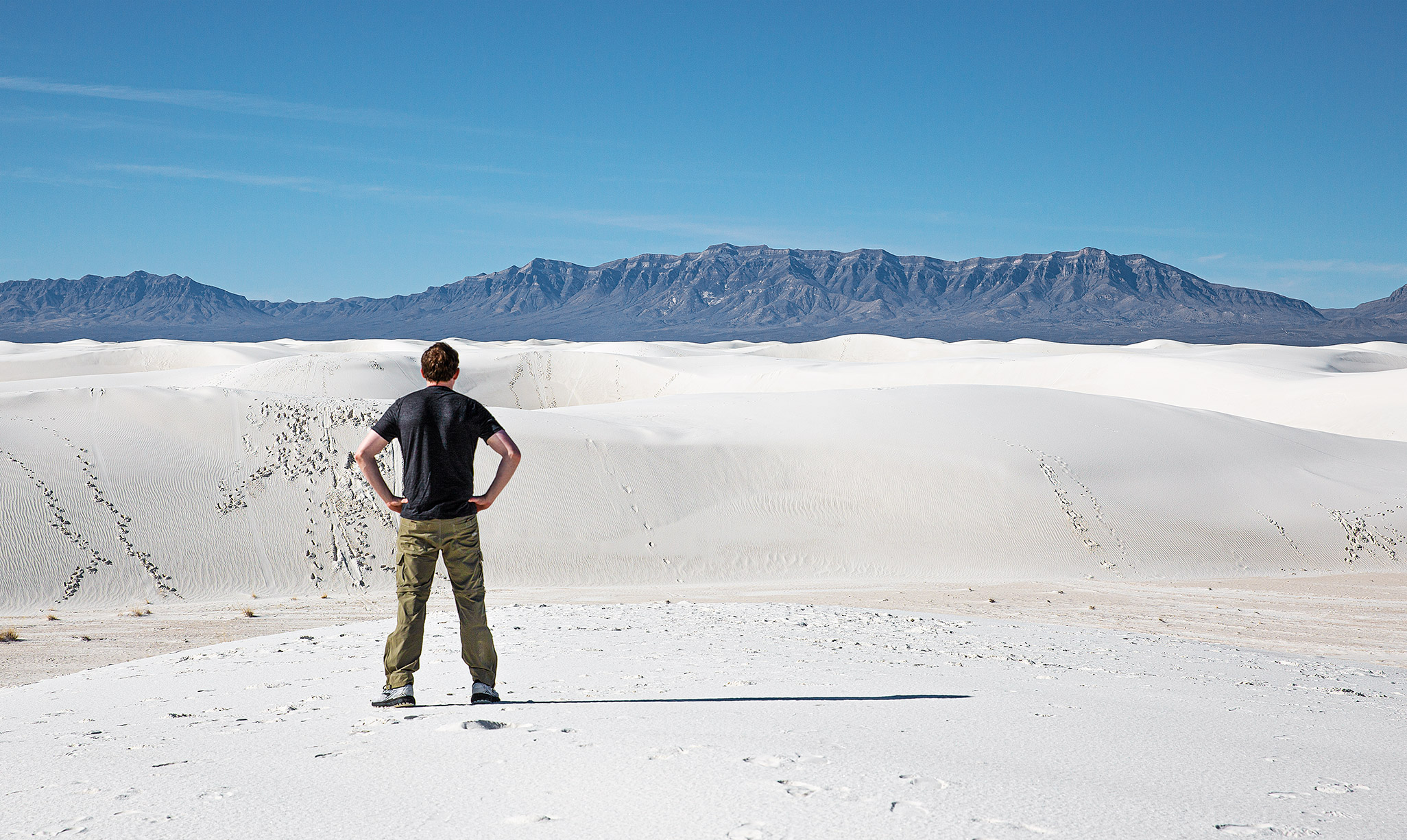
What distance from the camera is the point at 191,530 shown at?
17.5 m

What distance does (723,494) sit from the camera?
21422 millimetres

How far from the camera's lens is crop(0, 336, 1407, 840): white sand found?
336cm

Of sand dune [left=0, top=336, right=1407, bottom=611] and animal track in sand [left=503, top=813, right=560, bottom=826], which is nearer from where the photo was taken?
animal track in sand [left=503, top=813, right=560, bottom=826]

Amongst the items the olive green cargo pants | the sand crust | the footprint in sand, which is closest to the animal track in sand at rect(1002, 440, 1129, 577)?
the sand crust

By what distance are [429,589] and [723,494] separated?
659 inches

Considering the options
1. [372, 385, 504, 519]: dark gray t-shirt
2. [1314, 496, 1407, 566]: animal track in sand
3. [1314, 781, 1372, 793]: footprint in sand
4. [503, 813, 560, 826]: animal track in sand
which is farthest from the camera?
[1314, 496, 1407, 566]: animal track in sand

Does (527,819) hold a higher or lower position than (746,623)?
higher

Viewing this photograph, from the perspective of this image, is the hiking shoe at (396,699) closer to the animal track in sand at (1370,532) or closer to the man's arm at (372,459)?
the man's arm at (372,459)

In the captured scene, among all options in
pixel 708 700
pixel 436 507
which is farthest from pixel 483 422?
pixel 708 700

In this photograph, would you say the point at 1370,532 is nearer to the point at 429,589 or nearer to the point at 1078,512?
the point at 1078,512

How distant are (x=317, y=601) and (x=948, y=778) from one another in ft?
43.7

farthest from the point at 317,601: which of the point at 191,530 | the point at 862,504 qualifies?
the point at 862,504

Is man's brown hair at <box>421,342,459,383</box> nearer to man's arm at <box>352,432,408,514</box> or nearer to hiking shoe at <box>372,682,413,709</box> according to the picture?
man's arm at <box>352,432,408,514</box>

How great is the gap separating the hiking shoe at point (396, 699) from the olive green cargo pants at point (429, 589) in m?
0.02
